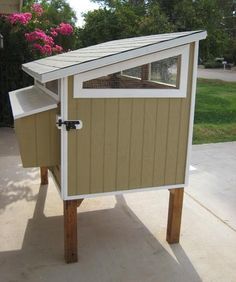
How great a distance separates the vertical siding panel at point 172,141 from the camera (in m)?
2.74

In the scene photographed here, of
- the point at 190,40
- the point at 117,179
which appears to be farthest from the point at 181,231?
the point at 190,40

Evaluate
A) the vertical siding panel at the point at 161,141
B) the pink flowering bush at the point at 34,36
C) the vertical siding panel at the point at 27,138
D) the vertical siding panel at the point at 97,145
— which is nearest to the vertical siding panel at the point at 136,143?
the vertical siding panel at the point at 161,141

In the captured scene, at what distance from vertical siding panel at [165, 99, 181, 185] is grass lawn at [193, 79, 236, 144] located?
3.88 metres

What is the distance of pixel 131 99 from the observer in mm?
2613

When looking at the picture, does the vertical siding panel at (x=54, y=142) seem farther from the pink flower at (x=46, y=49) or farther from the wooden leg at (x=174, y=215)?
the pink flower at (x=46, y=49)

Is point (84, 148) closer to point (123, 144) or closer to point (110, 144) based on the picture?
point (110, 144)

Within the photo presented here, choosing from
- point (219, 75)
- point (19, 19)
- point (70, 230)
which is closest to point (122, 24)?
point (19, 19)

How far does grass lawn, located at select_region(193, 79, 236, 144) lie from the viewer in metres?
7.07

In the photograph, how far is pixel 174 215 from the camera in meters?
3.06

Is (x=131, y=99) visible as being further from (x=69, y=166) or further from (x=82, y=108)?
(x=69, y=166)

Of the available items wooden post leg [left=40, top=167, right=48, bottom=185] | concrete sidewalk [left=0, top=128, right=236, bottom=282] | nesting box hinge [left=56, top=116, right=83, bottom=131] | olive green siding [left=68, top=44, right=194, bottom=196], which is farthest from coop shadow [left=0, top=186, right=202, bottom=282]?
nesting box hinge [left=56, top=116, right=83, bottom=131]

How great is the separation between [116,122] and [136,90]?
0.27 meters

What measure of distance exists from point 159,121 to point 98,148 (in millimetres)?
507

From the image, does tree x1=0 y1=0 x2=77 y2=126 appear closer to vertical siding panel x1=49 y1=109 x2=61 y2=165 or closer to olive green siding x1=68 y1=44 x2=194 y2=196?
vertical siding panel x1=49 y1=109 x2=61 y2=165
